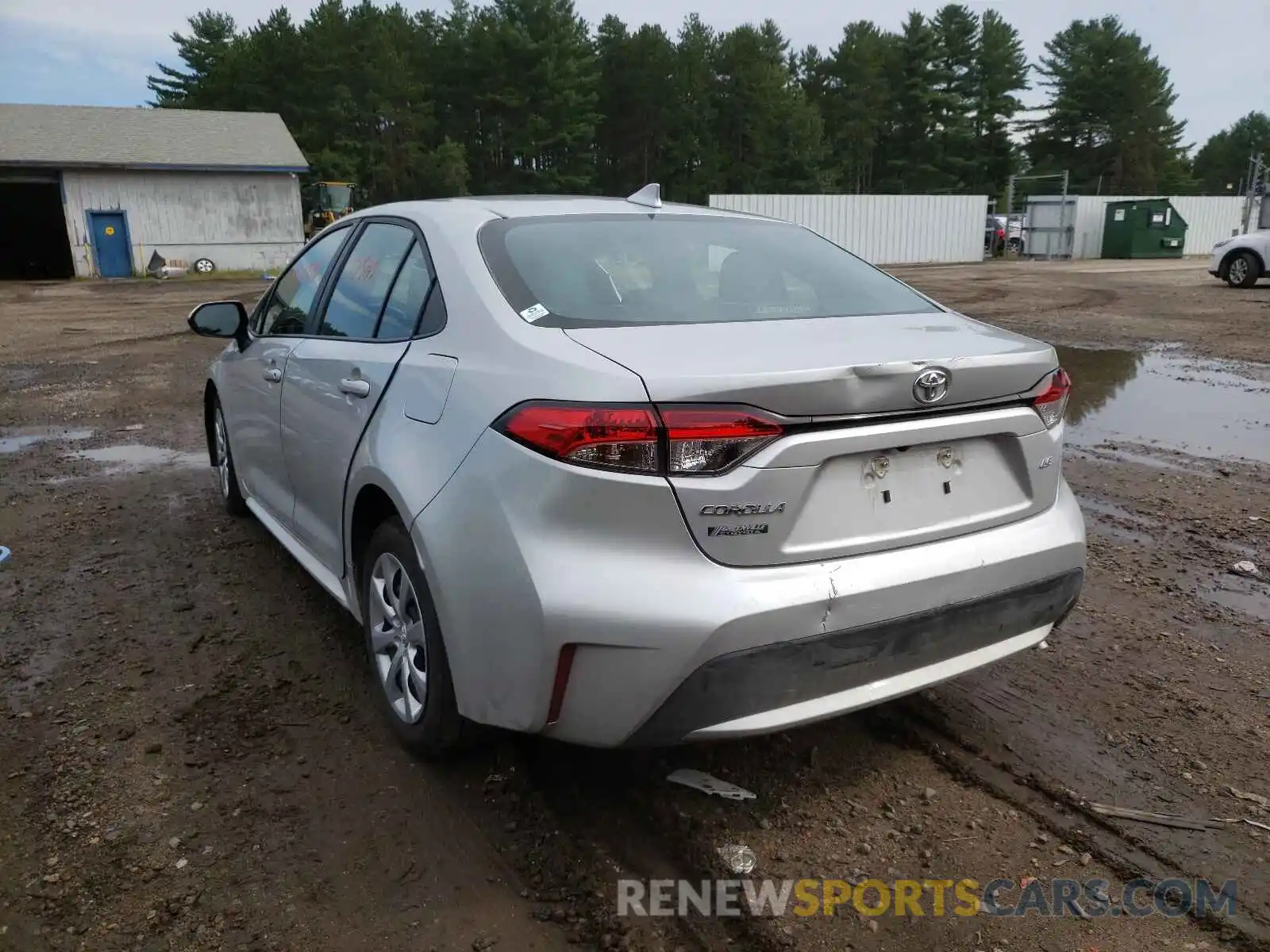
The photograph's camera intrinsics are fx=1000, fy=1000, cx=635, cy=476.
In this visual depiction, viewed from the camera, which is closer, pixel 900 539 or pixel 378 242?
pixel 900 539

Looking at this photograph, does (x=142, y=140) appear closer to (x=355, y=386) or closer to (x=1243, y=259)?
(x=1243, y=259)

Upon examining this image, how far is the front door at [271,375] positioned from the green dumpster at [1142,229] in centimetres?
3673

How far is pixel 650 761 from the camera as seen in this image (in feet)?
9.95

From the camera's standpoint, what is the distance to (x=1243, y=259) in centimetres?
2011

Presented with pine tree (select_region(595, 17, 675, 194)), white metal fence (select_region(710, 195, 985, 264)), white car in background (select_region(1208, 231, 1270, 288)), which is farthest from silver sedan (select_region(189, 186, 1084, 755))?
pine tree (select_region(595, 17, 675, 194))

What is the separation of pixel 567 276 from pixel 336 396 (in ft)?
3.11

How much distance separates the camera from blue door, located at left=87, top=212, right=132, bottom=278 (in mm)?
32031

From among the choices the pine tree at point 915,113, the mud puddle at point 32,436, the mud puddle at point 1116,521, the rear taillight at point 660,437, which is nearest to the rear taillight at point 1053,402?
the rear taillight at point 660,437

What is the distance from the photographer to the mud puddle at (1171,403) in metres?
7.13

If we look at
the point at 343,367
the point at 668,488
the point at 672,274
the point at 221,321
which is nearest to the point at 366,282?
the point at 343,367

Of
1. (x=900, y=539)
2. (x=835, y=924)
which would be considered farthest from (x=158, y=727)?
(x=900, y=539)

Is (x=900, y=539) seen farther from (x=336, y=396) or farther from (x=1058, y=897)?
(x=336, y=396)

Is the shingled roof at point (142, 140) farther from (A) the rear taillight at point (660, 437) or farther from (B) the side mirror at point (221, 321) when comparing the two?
(A) the rear taillight at point (660, 437)

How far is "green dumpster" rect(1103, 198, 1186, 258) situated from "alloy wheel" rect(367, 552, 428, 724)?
124ft
